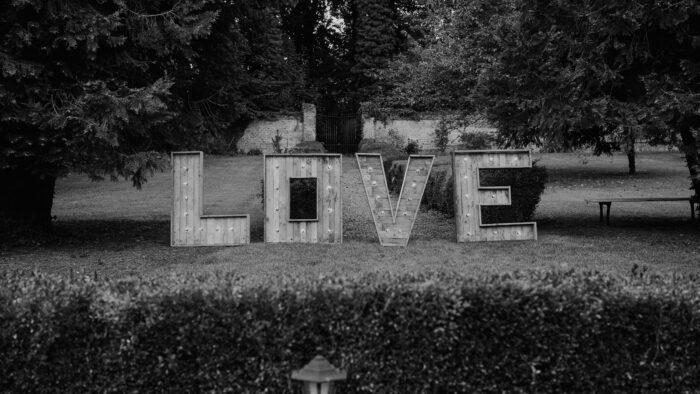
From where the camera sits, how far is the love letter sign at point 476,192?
11047mm

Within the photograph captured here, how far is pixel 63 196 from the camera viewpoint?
68.7 ft

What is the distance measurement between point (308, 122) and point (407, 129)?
588 centimetres

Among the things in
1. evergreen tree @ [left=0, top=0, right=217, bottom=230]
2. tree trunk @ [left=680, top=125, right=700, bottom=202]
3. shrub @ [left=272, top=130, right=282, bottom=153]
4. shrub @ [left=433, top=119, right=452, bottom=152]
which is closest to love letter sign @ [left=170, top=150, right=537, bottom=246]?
evergreen tree @ [left=0, top=0, right=217, bottom=230]

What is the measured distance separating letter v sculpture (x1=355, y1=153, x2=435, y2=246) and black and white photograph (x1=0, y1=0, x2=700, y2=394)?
4cm

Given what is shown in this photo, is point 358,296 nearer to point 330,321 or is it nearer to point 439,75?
point 330,321

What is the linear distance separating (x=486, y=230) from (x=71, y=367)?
26.7 ft

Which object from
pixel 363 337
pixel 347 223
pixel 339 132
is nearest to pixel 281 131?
pixel 339 132

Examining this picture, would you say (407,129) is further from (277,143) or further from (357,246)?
(357,246)

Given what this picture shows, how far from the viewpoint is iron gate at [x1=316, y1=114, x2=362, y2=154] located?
37.8m

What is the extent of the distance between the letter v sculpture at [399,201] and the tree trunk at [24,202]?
606cm

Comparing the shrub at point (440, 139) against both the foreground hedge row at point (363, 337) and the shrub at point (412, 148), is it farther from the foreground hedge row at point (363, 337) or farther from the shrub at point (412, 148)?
the foreground hedge row at point (363, 337)

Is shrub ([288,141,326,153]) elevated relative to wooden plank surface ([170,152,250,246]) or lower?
elevated

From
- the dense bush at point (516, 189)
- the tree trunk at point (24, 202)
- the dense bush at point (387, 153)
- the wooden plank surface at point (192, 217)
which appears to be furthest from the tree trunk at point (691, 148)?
the dense bush at point (387, 153)

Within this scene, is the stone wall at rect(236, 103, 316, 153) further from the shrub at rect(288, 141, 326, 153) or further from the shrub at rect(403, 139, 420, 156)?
the shrub at rect(403, 139, 420, 156)
